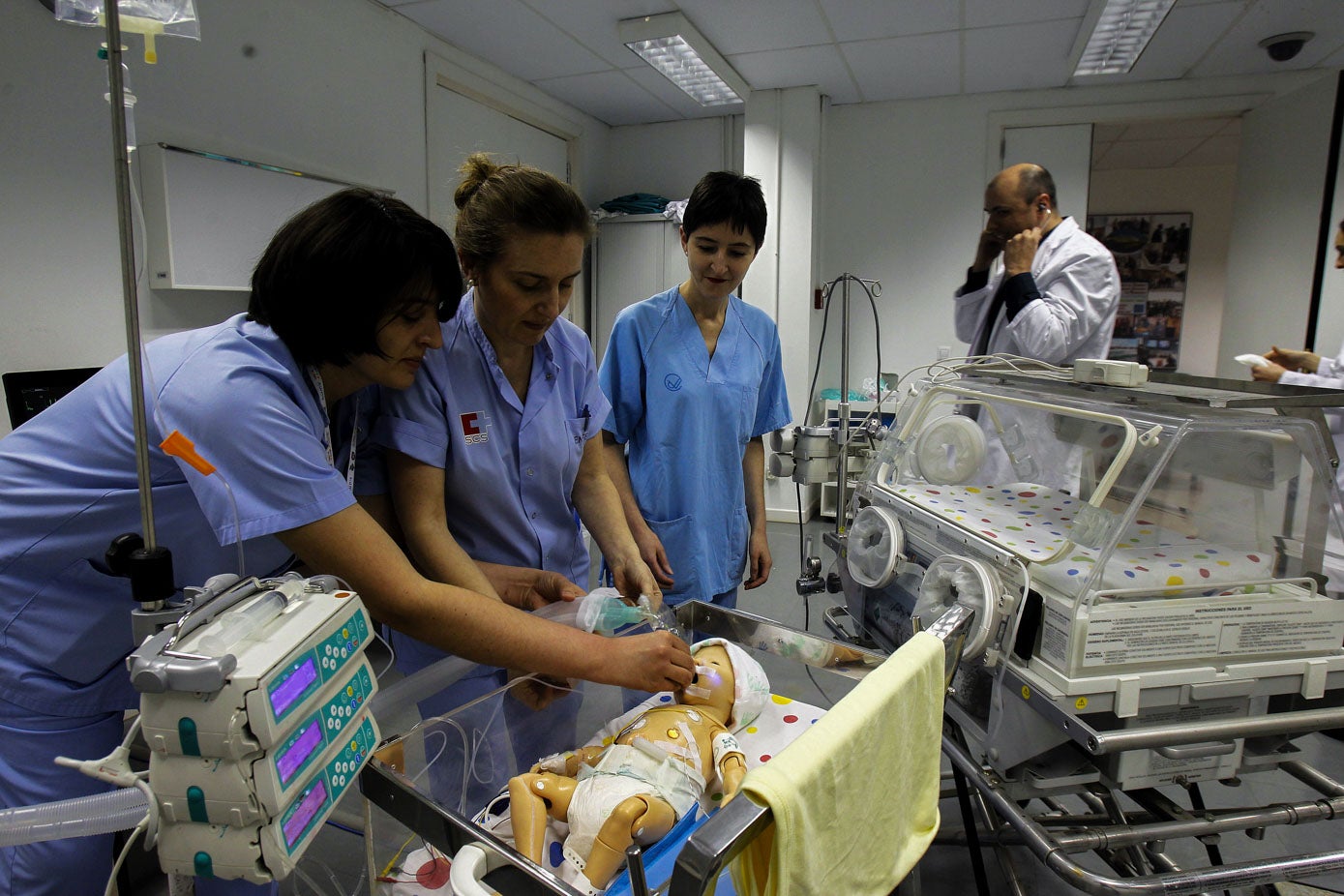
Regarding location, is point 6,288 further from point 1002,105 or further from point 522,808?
point 1002,105

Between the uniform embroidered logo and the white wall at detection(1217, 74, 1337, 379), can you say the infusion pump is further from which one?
the white wall at detection(1217, 74, 1337, 379)

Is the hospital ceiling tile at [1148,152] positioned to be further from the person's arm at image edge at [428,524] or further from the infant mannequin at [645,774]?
the person's arm at image edge at [428,524]

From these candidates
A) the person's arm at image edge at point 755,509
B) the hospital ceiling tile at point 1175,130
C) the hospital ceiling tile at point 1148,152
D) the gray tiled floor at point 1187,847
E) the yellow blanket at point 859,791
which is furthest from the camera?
the hospital ceiling tile at point 1148,152

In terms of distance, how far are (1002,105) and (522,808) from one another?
5.23 metres

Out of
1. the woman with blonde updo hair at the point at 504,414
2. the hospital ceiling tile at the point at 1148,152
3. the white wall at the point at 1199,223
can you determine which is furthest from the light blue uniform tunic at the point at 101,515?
the white wall at the point at 1199,223

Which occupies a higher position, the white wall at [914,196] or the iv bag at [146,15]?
the white wall at [914,196]

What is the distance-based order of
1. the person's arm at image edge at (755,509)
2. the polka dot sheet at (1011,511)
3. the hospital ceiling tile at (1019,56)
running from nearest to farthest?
the polka dot sheet at (1011,511) → the person's arm at image edge at (755,509) → the hospital ceiling tile at (1019,56)

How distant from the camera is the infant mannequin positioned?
1.05 meters

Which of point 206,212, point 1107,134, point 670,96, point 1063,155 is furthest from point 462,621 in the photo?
point 1107,134

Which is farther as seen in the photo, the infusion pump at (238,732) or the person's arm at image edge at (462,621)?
the person's arm at image edge at (462,621)

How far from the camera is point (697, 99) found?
504cm

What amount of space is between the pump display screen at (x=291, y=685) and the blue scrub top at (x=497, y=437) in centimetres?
58

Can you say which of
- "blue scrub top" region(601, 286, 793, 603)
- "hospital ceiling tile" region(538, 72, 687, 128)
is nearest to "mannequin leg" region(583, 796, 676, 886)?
"blue scrub top" region(601, 286, 793, 603)

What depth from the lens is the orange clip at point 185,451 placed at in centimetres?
76
